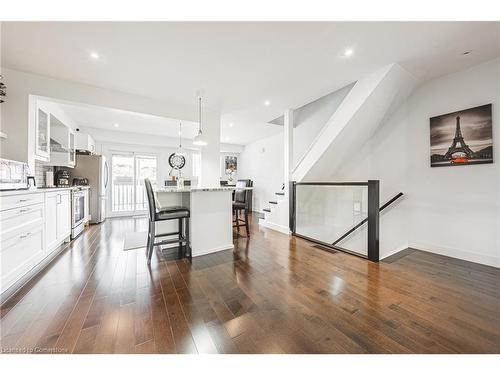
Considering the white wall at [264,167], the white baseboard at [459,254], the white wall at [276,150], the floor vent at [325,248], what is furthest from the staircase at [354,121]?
the white wall at [264,167]

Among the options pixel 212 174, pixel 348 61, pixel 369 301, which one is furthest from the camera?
pixel 212 174

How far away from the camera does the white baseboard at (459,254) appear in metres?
2.51

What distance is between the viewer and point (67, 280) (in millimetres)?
2076

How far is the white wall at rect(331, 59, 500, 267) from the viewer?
2.54 meters

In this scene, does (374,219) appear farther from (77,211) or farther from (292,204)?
(77,211)

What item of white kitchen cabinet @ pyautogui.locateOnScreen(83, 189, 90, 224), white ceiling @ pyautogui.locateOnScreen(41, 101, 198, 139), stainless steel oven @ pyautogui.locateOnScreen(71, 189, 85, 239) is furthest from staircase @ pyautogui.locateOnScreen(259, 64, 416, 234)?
white kitchen cabinet @ pyautogui.locateOnScreen(83, 189, 90, 224)

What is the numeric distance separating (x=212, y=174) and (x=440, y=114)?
13.0ft

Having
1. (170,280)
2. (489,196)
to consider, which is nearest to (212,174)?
(170,280)

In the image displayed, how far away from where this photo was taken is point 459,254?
2.78 metres

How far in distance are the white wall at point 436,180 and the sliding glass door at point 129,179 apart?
20.0 ft

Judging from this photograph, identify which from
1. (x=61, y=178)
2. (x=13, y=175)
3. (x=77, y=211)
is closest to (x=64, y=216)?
(x=77, y=211)

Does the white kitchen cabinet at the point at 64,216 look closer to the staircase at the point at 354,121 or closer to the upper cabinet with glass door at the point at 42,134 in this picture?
the upper cabinet with glass door at the point at 42,134

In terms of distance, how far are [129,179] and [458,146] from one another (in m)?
7.59
